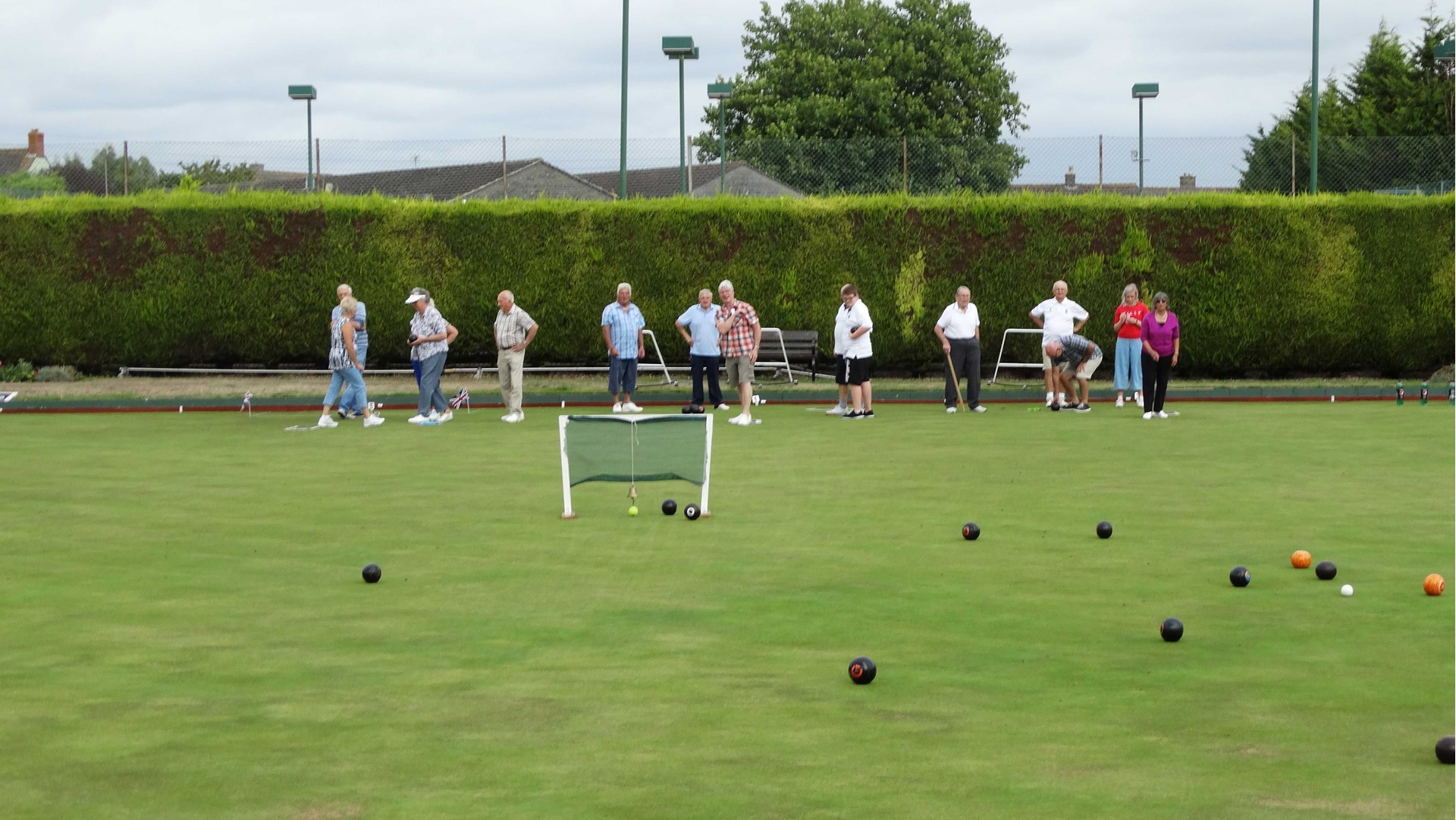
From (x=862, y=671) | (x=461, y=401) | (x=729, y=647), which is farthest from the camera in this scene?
(x=461, y=401)

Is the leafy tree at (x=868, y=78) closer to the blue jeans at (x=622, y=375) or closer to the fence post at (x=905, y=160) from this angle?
the fence post at (x=905, y=160)

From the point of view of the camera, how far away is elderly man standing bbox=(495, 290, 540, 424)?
18.1 meters

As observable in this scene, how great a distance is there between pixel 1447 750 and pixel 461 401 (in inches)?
641

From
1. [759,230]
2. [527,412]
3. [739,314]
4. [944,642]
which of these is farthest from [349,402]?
[944,642]

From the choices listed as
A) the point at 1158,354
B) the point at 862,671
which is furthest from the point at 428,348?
the point at 862,671

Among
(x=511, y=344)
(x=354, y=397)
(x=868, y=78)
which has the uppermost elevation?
(x=868, y=78)

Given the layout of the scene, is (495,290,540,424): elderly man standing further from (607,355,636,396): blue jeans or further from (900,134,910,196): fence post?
(900,134,910,196): fence post

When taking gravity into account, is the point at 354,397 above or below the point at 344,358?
below

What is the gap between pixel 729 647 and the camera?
6.35m

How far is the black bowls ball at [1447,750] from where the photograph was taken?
466cm

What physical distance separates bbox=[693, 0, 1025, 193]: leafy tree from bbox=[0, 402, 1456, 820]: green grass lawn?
148 ft

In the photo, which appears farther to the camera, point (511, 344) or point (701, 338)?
point (701, 338)

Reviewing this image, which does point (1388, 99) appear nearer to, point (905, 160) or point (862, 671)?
point (905, 160)

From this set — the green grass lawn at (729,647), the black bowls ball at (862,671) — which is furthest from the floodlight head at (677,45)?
the black bowls ball at (862,671)
